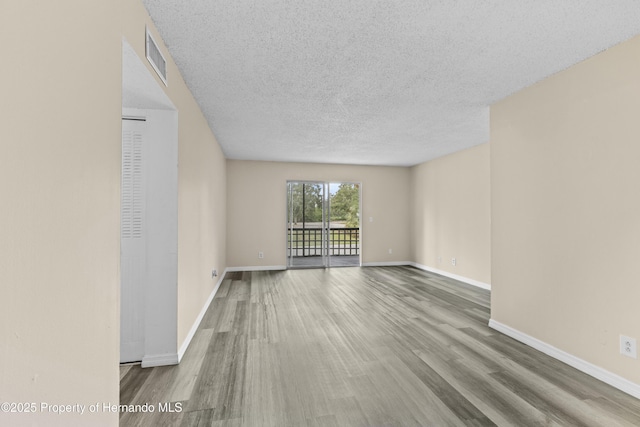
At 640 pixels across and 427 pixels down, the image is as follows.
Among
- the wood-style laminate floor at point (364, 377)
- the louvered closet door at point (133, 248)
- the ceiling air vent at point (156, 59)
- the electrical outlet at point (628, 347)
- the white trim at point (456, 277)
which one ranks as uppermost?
the ceiling air vent at point (156, 59)

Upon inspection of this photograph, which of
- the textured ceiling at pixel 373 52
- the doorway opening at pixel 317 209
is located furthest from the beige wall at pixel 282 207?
the textured ceiling at pixel 373 52

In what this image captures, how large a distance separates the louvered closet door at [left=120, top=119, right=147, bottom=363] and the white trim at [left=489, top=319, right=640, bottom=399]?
10.9 feet

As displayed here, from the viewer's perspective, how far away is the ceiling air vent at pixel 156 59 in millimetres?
1689

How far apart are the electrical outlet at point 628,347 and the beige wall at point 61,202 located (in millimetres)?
3074

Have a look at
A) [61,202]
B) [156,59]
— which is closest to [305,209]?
[156,59]

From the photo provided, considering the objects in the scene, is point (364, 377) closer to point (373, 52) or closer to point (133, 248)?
point (133, 248)

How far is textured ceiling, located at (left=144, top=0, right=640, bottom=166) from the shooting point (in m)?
1.66

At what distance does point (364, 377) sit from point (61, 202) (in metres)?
2.04

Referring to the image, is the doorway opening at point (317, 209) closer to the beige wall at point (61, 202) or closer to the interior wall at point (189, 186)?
the interior wall at point (189, 186)

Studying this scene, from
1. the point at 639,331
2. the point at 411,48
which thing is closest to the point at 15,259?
the point at 411,48

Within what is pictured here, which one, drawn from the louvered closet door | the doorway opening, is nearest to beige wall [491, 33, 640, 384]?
the louvered closet door

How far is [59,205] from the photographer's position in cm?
92

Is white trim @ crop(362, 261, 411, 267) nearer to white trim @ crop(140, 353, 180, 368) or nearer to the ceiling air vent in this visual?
white trim @ crop(140, 353, 180, 368)

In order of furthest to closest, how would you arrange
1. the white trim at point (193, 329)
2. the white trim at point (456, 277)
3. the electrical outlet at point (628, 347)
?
the white trim at point (456, 277) → the white trim at point (193, 329) → the electrical outlet at point (628, 347)
